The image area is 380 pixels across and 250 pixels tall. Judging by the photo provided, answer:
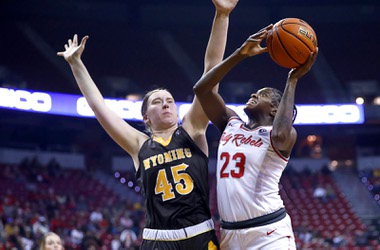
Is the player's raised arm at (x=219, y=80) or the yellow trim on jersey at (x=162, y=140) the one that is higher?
the player's raised arm at (x=219, y=80)

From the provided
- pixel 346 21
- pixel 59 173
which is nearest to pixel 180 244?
pixel 59 173

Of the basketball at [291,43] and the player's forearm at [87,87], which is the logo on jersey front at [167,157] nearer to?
the player's forearm at [87,87]

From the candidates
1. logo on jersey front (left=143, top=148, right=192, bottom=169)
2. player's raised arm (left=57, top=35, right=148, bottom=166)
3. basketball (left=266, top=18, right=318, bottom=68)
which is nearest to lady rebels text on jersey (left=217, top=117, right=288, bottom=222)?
logo on jersey front (left=143, top=148, right=192, bottom=169)

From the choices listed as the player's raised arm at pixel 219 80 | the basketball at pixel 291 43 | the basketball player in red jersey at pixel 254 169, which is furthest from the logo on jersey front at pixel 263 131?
the basketball at pixel 291 43

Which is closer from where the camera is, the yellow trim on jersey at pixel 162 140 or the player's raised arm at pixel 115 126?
the yellow trim on jersey at pixel 162 140

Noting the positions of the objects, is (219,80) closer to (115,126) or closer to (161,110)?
(161,110)

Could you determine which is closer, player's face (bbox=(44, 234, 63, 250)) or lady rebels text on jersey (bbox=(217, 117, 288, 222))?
lady rebels text on jersey (bbox=(217, 117, 288, 222))

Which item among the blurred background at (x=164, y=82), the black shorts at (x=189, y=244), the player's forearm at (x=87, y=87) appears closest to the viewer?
the black shorts at (x=189, y=244)

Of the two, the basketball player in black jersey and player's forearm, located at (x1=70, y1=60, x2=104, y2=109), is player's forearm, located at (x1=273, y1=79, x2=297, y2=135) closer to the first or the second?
the basketball player in black jersey

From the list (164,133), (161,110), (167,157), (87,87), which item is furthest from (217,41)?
(87,87)

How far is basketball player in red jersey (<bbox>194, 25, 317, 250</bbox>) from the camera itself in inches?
142

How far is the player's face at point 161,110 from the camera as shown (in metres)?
3.88

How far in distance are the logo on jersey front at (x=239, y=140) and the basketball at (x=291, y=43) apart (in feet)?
1.80

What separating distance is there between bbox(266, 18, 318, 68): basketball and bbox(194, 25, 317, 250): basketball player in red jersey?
0.06 m
